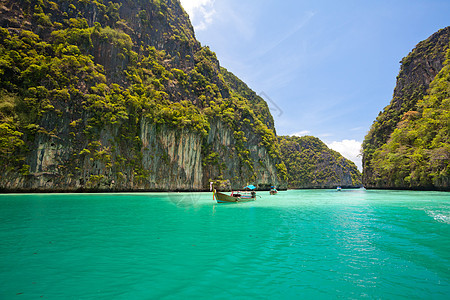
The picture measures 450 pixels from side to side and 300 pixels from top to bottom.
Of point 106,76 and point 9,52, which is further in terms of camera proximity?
point 106,76

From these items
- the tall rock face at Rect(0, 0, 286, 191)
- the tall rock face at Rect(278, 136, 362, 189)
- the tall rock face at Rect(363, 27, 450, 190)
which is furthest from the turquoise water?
the tall rock face at Rect(278, 136, 362, 189)

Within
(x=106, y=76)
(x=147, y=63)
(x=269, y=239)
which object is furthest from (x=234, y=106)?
(x=269, y=239)

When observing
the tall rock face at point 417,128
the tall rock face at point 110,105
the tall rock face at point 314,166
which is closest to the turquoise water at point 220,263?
the tall rock face at point 110,105

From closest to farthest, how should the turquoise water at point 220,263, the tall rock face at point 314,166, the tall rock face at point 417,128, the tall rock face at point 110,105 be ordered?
the turquoise water at point 220,263 → the tall rock face at point 110,105 → the tall rock face at point 417,128 → the tall rock face at point 314,166

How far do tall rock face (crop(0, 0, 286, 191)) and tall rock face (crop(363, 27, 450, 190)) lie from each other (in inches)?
1362

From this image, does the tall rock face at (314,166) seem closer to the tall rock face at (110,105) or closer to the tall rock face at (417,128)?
the tall rock face at (417,128)

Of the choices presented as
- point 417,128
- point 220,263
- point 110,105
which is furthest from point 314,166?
point 220,263

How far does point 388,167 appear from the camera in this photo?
47.8 metres

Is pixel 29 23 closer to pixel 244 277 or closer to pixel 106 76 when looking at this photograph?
pixel 106 76

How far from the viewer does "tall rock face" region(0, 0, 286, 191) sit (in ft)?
118

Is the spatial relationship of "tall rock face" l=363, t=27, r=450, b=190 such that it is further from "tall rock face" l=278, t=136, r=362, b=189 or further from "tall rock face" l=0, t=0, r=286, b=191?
"tall rock face" l=278, t=136, r=362, b=189

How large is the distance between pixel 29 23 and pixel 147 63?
22.2m

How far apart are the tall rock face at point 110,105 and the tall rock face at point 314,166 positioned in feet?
196

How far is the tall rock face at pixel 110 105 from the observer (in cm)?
3603
